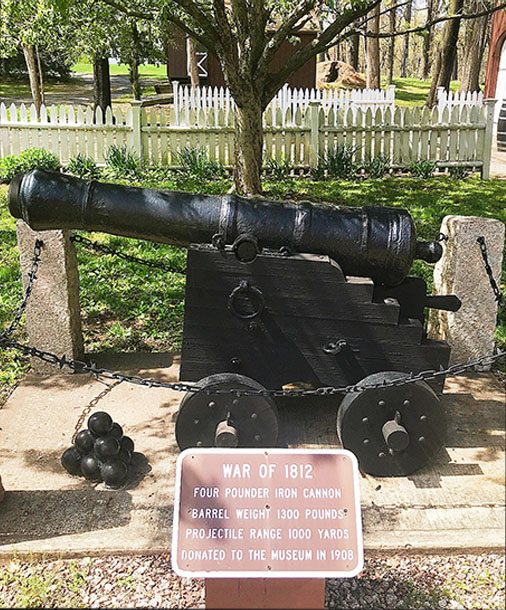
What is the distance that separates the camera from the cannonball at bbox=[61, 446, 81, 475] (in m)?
3.89

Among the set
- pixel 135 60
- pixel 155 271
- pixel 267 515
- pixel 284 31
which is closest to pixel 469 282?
pixel 267 515

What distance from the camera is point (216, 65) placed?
2386cm

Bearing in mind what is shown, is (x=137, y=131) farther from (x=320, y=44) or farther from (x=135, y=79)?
(x=135, y=79)

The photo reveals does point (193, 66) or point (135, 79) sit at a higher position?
point (193, 66)

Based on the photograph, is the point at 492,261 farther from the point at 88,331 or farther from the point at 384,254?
the point at 88,331

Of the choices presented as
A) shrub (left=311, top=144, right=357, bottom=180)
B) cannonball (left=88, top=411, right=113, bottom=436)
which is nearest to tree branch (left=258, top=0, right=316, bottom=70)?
shrub (left=311, top=144, right=357, bottom=180)

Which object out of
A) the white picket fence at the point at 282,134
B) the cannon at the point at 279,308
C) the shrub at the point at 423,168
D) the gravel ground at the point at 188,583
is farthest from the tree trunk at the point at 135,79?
the gravel ground at the point at 188,583

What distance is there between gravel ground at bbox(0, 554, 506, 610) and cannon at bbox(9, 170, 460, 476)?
2.29 ft

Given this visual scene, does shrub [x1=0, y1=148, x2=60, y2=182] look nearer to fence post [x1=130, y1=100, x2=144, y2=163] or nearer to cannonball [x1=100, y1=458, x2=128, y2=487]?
fence post [x1=130, y1=100, x2=144, y2=163]

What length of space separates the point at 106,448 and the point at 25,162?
9.06m

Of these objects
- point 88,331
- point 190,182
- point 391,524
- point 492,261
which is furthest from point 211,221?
point 190,182

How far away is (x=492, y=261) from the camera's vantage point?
4.89 metres

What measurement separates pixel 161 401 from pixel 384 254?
189 centimetres

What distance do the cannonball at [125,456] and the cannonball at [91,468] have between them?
0.49 ft
